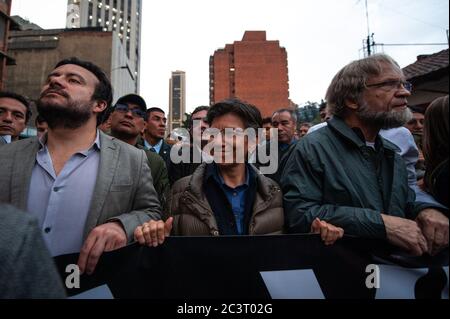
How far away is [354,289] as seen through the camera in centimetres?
163

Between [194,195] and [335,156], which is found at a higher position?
[335,156]

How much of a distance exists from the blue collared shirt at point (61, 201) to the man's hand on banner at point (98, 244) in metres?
0.26

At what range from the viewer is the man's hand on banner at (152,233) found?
5.08 feet

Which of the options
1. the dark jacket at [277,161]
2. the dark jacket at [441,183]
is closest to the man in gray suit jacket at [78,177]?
the dark jacket at [277,161]

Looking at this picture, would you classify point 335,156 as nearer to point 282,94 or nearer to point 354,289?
point 354,289

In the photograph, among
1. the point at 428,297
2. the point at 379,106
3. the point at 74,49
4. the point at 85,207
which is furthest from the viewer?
the point at 74,49

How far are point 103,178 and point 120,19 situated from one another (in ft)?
294

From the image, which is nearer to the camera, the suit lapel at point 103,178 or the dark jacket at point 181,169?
the suit lapel at point 103,178

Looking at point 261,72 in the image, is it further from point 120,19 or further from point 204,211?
point 204,211

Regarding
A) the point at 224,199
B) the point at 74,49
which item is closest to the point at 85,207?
the point at 224,199

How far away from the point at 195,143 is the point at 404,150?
2.48 meters

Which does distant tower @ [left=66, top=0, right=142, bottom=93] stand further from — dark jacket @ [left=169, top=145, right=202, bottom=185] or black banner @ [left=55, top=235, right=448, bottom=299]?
black banner @ [left=55, top=235, right=448, bottom=299]

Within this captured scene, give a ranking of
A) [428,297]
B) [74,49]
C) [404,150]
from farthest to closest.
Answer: [74,49], [404,150], [428,297]

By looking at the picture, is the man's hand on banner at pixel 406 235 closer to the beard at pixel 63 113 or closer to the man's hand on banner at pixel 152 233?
the man's hand on banner at pixel 152 233
